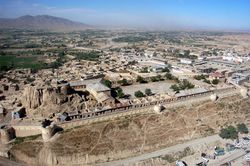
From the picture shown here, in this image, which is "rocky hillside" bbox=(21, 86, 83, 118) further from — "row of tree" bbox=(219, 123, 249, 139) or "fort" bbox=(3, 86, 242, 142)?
"row of tree" bbox=(219, 123, 249, 139)

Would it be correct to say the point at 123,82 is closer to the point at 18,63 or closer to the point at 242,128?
the point at 242,128

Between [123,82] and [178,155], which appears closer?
[178,155]

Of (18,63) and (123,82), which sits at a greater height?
(123,82)

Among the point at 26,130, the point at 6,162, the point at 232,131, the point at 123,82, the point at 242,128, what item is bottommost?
the point at 6,162

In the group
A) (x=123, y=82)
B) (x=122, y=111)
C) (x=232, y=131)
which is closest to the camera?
(x=232, y=131)

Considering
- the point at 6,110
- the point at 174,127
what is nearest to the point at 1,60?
the point at 6,110

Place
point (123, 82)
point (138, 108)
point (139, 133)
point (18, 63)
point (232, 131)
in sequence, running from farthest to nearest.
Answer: point (18, 63) → point (123, 82) → point (138, 108) → point (232, 131) → point (139, 133)

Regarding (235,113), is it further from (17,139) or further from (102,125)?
(17,139)

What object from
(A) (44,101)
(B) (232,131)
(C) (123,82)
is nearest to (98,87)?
(A) (44,101)

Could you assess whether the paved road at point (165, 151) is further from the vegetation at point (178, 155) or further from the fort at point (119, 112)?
the fort at point (119, 112)
